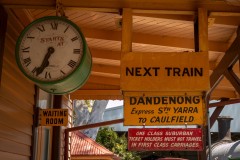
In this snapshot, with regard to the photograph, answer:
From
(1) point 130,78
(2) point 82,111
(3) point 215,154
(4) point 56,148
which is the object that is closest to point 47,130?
(4) point 56,148

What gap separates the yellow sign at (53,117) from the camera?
512 centimetres

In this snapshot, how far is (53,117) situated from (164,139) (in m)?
1.92

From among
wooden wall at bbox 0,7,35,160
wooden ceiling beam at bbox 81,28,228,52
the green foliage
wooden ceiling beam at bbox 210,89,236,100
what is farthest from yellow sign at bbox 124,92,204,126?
the green foliage

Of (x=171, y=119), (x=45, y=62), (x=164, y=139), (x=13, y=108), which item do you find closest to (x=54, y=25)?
(x=45, y=62)

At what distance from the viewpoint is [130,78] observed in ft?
12.4

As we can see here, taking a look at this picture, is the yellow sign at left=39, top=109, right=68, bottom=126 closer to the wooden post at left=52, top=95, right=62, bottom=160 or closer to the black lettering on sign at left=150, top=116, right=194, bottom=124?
the wooden post at left=52, top=95, right=62, bottom=160

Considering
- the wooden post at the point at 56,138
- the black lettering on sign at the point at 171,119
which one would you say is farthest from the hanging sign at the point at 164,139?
the black lettering on sign at the point at 171,119

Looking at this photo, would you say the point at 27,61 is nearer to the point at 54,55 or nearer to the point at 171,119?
the point at 54,55

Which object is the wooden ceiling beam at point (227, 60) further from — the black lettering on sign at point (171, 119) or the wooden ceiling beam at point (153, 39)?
the black lettering on sign at point (171, 119)

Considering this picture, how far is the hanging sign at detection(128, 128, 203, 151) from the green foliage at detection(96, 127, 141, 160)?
16419 mm

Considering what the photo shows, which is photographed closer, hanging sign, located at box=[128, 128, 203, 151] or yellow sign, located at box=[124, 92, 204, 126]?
yellow sign, located at box=[124, 92, 204, 126]

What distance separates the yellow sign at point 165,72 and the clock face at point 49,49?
20.4 inches

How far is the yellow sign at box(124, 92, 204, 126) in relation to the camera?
376 centimetres

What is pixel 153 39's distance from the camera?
239 inches
